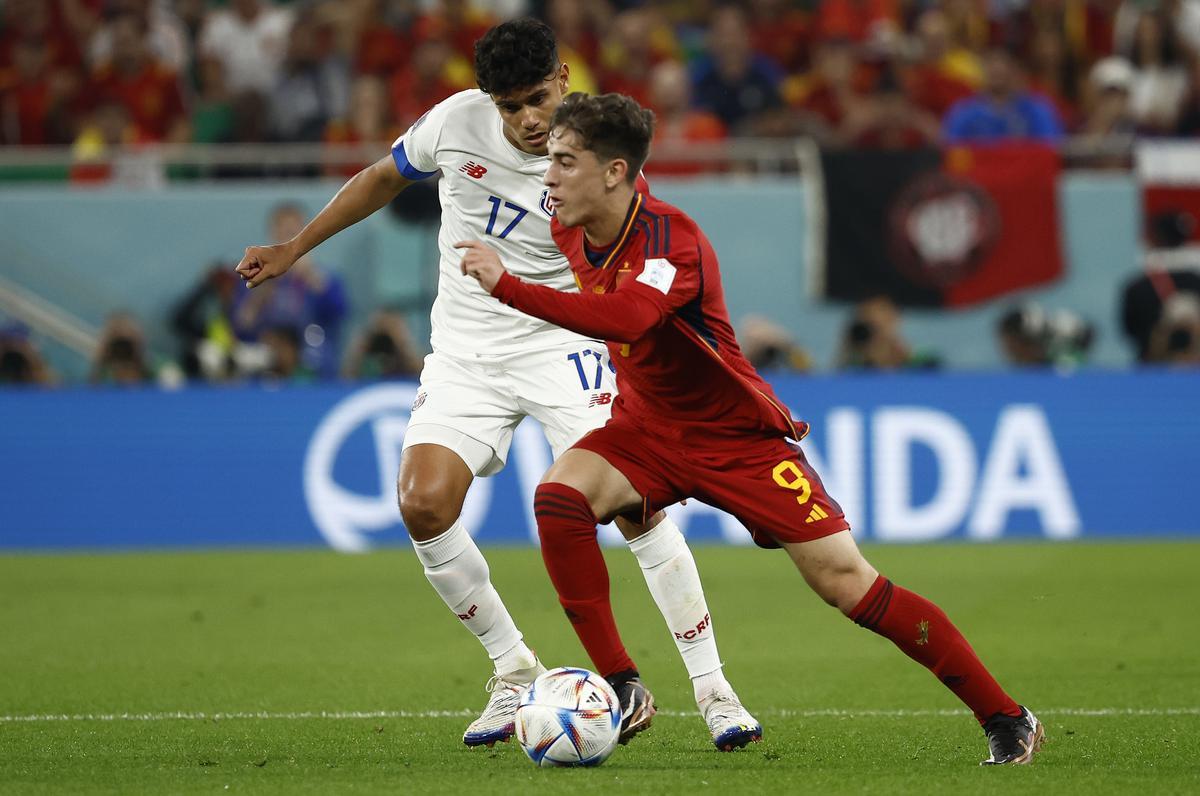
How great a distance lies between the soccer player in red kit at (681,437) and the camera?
557 centimetres

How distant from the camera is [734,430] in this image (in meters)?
5.75

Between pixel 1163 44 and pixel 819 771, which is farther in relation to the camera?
pixel 1163 44

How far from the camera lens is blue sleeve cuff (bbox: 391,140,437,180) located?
265 inches

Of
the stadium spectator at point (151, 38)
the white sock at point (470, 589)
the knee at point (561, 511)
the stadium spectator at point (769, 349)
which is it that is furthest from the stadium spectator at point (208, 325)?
the knee at point (561, 511)

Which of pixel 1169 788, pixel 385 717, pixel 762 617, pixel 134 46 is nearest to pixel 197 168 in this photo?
pixel 134 46

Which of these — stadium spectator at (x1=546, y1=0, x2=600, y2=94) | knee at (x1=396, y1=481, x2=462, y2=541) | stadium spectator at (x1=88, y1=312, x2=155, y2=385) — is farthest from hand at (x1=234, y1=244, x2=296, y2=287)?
stadium spectator at (x1=546, y1=0, x2=600, y2=94)

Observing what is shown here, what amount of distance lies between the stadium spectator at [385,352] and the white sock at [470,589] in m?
7.55

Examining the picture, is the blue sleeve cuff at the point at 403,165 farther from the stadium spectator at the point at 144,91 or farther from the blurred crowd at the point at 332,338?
the stadium spectator at the point at 144,91

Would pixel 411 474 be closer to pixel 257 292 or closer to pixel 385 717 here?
pixel 385 717

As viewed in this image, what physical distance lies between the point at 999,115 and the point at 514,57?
1023cm

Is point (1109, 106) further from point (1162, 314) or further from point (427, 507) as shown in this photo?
point (427, 507)

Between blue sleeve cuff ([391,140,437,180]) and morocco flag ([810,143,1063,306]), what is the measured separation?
29.1 feet

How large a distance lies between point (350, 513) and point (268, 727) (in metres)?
Answer: 6.71

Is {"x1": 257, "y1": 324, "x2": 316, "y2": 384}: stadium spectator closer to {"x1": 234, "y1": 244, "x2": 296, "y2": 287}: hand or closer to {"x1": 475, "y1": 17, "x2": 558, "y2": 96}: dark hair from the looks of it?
{"x1": 234, "y1": 244, "x2": 296, "y2": 287}: hand
